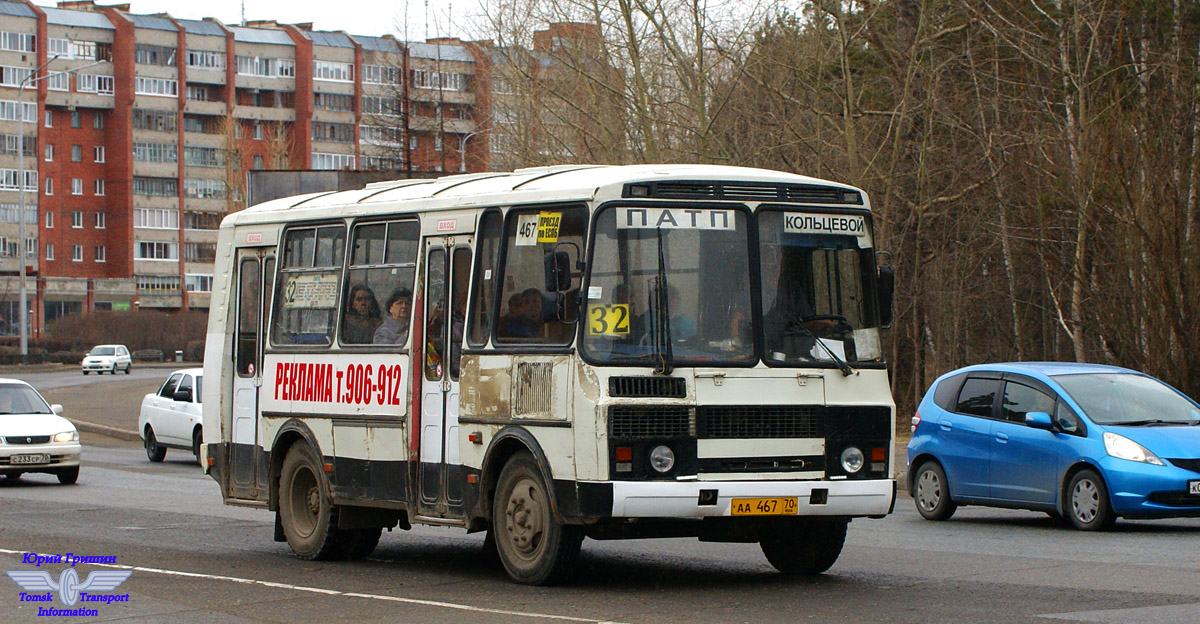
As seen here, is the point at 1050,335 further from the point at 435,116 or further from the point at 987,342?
the point at 435,116

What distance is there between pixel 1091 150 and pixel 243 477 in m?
14.8

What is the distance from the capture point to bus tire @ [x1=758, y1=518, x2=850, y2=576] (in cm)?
1102

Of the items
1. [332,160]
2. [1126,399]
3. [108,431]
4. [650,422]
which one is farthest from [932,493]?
[332,160]

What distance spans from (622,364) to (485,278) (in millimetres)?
1633

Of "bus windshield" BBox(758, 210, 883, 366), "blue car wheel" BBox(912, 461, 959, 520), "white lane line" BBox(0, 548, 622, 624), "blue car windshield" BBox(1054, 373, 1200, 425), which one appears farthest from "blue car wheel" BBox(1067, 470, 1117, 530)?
"white lane line" BBox(0, 548, 622, 624)

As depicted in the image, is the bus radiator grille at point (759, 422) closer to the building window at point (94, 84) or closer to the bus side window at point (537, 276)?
the bus side window at point (537, 276)

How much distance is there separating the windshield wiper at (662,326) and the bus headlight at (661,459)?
0.49m

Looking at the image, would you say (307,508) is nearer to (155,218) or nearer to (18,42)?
(18,42)

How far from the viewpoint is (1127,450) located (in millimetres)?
14141

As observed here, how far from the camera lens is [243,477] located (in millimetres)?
13844

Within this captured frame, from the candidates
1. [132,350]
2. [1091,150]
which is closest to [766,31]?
[1091,150]

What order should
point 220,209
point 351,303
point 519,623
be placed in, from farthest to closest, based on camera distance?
point 220,209
point 351,303
point 519,623

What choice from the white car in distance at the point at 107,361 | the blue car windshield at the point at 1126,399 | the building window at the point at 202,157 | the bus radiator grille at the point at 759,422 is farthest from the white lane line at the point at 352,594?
the building window at the point at 202,157

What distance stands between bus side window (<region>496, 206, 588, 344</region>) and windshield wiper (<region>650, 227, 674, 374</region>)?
0.52 metres
